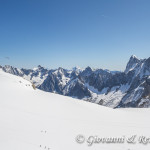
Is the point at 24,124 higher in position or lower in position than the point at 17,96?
lower

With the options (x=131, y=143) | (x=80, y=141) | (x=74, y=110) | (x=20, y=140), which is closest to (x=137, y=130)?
(x=131, y=143)

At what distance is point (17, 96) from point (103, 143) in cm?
1444

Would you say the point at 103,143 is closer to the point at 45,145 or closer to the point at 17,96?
the point at 45,145

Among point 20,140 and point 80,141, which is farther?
point 80,141

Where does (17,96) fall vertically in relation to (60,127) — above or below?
above


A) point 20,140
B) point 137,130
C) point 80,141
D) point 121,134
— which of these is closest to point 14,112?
point 20,140

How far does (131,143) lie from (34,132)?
7395 mm

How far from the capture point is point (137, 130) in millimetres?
16391

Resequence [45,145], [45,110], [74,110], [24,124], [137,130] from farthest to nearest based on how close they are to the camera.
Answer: [74,110] < [45,110] < [137,130] < [24,124] < [45,145]

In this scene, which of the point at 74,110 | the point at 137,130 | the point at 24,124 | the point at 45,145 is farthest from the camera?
the point at 74,110

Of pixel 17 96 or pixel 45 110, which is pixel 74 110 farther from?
pixel 17 96

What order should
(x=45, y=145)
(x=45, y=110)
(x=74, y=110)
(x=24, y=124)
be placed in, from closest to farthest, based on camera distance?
1. (x=45, y=145)
2. (x=24, y=124)
3. (x=45, y=110)
4. (x=74, y=110)

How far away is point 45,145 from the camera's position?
11.1m

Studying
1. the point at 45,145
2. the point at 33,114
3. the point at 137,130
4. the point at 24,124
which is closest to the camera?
the point at 45,145
